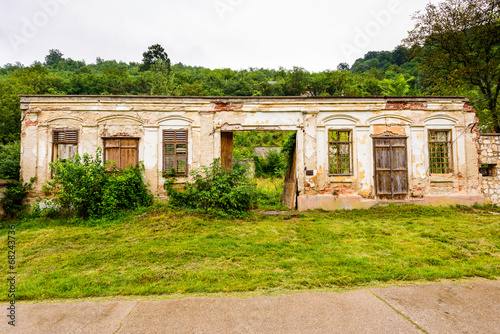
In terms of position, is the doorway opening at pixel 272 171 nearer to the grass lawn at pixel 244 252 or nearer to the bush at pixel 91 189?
the grass lawn at pixel 244 252

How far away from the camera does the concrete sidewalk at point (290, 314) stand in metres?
2.85

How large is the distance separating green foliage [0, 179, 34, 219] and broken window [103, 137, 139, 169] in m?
2.64

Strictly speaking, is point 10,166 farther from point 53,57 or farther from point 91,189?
point 53,57

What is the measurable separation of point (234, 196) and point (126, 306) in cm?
531

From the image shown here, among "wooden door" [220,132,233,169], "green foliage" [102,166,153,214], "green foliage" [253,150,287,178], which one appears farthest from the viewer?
"green foliage" [253,150,287,178]

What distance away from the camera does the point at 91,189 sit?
8117mm

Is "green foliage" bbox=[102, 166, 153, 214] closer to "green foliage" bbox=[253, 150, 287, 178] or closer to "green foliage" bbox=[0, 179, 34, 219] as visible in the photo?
"green foliage" bbox=[0, 179, 34, 219]

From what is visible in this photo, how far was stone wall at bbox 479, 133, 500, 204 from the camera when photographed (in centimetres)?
959

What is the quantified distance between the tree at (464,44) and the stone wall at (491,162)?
293cm

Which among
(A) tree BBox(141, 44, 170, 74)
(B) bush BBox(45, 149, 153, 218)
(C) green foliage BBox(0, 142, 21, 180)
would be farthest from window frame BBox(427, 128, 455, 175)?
(A) tree BBox(141, 44, 170, 74)

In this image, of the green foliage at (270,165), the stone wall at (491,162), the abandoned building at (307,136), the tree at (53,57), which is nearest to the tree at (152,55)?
the tree at (53,57)

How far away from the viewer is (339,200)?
9.30 meters

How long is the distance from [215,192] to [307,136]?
3855mm

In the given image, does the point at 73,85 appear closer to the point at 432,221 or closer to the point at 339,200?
the point at 339,200
